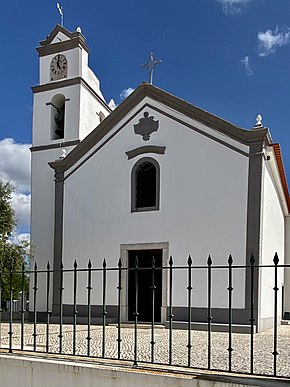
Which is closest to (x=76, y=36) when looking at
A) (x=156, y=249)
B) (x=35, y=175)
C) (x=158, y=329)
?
(x=35, y=175)

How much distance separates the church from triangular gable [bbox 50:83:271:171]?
0.09 feet

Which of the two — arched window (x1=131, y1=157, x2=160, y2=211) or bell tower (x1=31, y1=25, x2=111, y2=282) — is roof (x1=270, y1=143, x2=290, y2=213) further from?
bell tower (x1=31, y1=25, x2=111, y2=282)

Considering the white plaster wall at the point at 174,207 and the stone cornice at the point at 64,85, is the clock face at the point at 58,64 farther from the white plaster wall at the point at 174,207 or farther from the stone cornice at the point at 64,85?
the white plaster wall at the point at 174,207

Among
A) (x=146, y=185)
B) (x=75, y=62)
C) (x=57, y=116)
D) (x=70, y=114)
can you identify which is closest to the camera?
(x=146, y=185)

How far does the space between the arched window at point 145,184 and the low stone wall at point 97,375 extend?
24.5ft

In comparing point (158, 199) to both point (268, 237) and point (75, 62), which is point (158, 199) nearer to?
point (268, 237)

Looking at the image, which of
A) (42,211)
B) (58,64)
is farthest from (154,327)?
(58,64)

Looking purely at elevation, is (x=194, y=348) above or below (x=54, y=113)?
below

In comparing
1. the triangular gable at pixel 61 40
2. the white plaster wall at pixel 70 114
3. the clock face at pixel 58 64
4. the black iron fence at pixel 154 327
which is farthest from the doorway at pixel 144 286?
the triangular gable at pixel 61 40

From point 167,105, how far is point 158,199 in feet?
8.87

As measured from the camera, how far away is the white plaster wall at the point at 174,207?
439 inches

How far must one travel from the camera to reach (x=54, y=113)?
15.5m

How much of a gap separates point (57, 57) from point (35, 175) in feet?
14.0

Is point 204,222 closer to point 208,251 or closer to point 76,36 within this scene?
point 208,251
